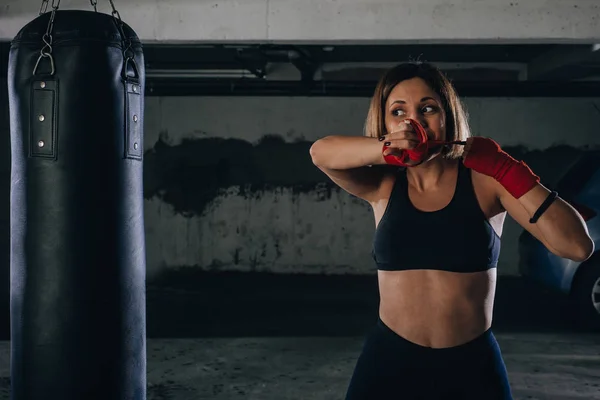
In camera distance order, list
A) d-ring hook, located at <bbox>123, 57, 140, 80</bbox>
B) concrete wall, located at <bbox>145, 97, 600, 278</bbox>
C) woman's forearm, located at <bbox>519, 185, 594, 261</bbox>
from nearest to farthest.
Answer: woman's forearm, located at <bbox>519, 185, 594, 261</bbox>
d-ring hook, located at <bbox>123, 57, 140, 80</bbox>
concrete wall, located at <bbox>145, 97, 600, 278</bbox>

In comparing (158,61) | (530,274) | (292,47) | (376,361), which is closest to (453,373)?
(376,361)

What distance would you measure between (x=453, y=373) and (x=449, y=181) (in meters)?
0.57

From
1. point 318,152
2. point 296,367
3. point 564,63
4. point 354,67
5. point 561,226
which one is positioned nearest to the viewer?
point 561,226

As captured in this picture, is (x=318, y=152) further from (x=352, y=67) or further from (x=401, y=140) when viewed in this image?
(x=352, y=67)

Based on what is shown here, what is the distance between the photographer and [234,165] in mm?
9656

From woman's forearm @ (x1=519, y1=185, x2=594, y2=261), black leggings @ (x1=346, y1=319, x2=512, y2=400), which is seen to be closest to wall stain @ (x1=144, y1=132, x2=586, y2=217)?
black leggings @ (x1=346, y1=319, x2=512, y2=400)

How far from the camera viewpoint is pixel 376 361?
2.06 meters

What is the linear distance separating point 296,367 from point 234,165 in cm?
500

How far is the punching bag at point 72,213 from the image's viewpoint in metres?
2.47

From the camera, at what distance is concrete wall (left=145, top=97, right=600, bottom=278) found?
9641 mm

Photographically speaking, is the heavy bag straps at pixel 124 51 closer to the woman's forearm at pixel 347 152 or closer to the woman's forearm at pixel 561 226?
the woman's forearm at pixel 347 152

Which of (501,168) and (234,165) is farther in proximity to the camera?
(234,165)

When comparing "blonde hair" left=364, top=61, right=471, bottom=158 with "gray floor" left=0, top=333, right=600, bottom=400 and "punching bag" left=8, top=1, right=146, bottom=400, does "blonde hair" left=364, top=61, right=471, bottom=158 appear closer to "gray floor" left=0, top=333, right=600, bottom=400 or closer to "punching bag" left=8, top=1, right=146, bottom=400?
"punching bag" left=8, top=1, right=146, bottom=400

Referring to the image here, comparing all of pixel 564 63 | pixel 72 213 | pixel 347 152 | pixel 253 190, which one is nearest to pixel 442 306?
pixel 347 152
